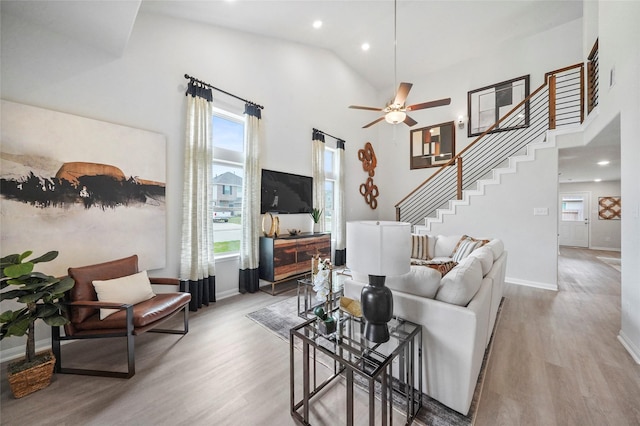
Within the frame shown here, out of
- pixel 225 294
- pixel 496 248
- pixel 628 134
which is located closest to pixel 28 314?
pixel 225 294

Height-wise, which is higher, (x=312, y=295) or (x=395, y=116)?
(x=395, y=116)

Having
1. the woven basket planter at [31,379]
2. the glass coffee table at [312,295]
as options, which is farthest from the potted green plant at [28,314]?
the glass coffee table at [312,295]

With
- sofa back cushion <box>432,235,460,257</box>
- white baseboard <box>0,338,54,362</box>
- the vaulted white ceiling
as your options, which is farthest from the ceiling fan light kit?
white baseboard <box>0,338,54,362</box>

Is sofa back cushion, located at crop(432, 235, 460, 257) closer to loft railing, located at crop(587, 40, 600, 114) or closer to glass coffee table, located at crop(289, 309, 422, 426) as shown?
loft railing, located at crop(587, 40, 600, 114)

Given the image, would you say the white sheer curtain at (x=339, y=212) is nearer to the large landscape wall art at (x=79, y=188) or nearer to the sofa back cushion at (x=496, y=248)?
the sofa back cushion at (x=496, y=248)

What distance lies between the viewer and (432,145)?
6434 millimetres

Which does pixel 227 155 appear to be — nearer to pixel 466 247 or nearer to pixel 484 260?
pixel 484 260

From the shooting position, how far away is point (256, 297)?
3.63 meters

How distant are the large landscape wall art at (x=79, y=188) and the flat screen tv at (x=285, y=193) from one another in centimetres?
152

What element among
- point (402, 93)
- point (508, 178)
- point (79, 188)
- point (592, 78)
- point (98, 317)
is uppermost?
point (592, 78)

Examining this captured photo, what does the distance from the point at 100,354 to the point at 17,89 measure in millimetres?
2547

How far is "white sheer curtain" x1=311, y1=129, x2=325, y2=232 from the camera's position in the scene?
4965 millimetres

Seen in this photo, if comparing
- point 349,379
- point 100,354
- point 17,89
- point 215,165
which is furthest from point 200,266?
point 349,379

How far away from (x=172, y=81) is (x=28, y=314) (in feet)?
9.25
